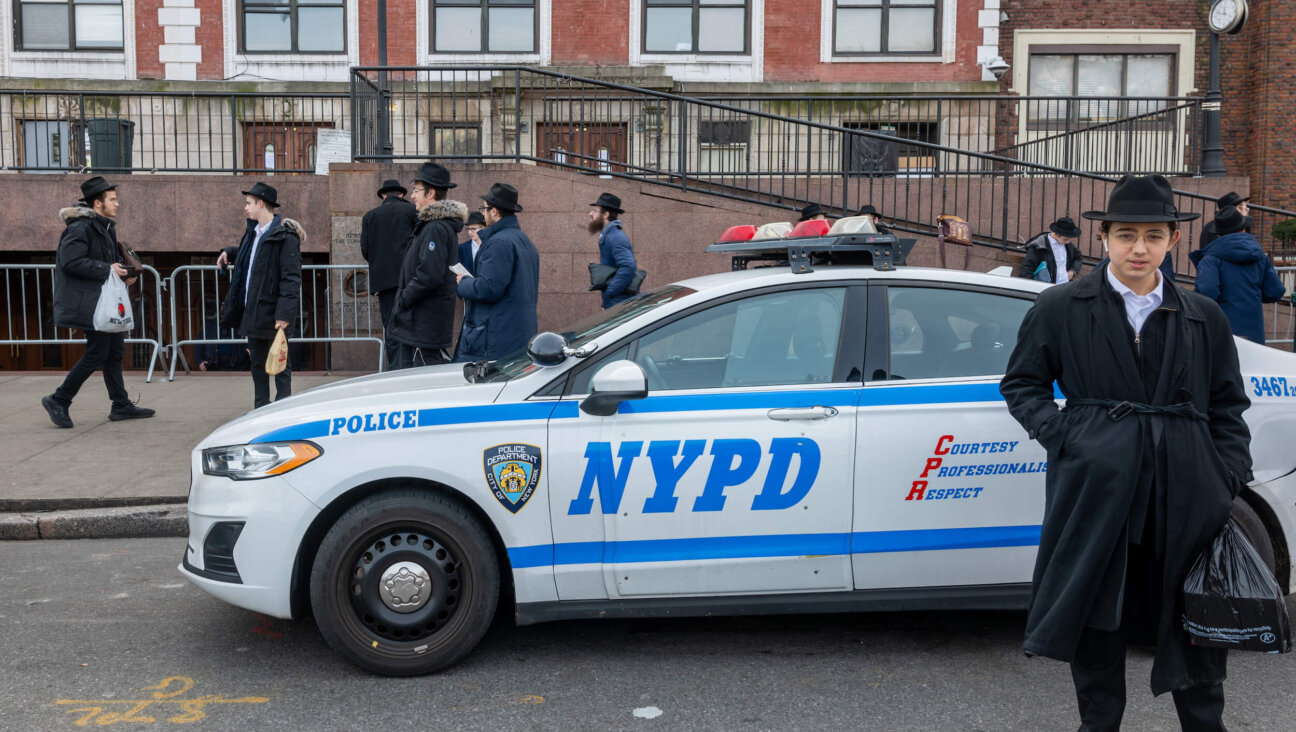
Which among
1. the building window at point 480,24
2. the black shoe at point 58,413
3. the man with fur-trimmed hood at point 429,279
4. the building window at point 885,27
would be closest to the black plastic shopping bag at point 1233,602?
the man with fur-trimmed hood at point 429,279

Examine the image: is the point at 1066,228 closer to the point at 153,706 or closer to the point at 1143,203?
the point at 1143,203

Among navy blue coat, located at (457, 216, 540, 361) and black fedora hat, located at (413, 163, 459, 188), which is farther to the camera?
black fedora hat, located at (413, 163, 459, 188)

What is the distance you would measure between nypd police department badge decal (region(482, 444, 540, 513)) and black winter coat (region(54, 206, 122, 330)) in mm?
5797

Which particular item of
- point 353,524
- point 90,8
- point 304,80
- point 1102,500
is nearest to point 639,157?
point 304,80

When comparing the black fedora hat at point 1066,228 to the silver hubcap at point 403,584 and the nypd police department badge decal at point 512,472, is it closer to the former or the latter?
the nypd police department badge decal at point 512,472

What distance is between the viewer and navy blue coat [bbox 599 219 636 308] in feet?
30.1

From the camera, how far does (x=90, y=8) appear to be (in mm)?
19047

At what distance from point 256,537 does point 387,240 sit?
5.32m

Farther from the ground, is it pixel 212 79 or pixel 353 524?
pixel 212 79

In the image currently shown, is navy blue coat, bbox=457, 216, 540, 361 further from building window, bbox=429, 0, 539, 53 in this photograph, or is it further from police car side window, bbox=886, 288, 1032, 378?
building window, bbox=429, 0, 539, 53

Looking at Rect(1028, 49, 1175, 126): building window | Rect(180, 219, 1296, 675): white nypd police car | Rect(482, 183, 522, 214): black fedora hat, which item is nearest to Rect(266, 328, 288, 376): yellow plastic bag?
Rect(482, 183, 522, 214): black fedora hat

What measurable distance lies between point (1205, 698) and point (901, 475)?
1.45 metres

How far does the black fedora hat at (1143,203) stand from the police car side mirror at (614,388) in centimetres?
180

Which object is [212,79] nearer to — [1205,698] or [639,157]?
[639,157]
